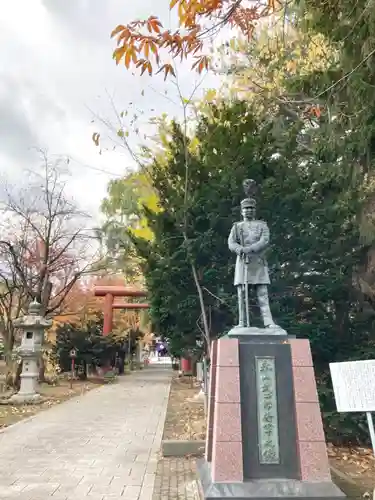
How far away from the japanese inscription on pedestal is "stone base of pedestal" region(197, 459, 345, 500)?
24cm

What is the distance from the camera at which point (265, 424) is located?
15.4 ft

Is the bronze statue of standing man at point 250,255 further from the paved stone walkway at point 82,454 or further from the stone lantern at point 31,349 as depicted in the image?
the stone lantern at point 31,349

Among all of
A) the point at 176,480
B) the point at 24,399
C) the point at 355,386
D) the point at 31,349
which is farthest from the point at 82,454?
the point at 31,349

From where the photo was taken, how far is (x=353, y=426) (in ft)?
23.9

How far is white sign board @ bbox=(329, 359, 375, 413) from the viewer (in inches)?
154

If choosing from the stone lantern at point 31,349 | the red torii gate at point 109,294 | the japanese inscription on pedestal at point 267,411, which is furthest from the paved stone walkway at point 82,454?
the red torii gate at point 109,294

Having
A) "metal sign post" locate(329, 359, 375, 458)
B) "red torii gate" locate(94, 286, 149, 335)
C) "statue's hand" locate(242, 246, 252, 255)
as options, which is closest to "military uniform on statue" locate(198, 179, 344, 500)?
"metal sign post" locate(329, 359, 375, 458)

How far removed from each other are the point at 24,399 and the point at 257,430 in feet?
32.8

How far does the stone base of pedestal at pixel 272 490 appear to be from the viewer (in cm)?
425

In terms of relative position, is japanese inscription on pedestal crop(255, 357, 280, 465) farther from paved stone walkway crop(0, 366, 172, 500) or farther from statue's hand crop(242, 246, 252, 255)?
paved stone walkway crop(0, 366, 172, 500)

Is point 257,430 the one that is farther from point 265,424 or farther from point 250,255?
point 250,255

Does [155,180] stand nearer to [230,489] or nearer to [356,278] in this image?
[356,278]

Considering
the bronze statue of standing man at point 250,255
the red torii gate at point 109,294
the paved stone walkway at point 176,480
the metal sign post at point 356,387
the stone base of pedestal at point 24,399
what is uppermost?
the red torii gate at point 109,294

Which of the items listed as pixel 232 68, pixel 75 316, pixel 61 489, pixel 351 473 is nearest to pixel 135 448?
pixel 61 489
